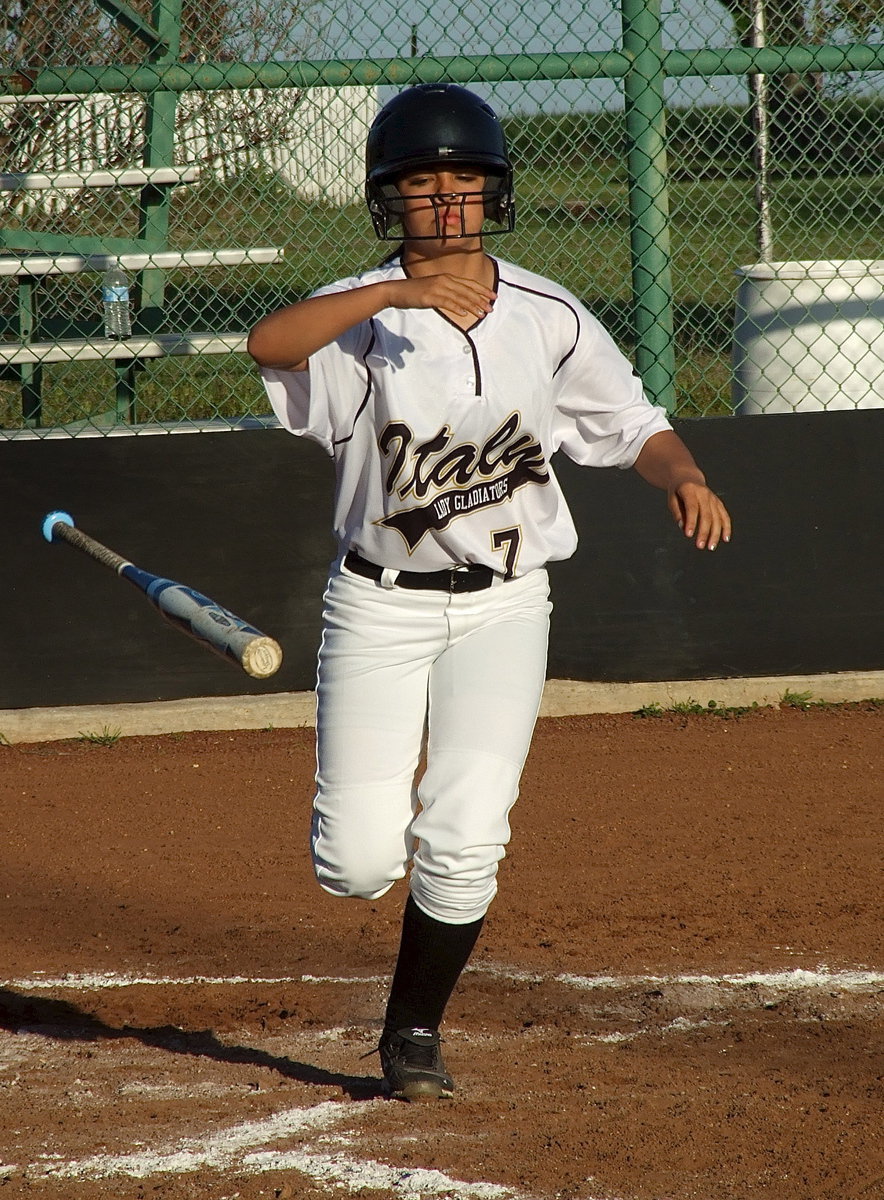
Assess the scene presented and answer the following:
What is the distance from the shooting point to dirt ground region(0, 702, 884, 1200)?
2484mm

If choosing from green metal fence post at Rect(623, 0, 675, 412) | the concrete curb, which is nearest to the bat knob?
the concrete curb

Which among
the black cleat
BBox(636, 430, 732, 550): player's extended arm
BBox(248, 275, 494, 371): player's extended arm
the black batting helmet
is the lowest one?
the black cleat

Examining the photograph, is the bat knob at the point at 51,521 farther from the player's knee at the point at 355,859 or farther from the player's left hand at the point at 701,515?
the player's left hand at the point at 701,515

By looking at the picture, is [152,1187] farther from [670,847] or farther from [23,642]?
[23,642]

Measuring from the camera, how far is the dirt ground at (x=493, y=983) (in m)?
2.48

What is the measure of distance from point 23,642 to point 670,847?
2645mm

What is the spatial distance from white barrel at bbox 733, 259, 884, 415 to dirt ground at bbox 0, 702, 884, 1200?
1383 millimetres

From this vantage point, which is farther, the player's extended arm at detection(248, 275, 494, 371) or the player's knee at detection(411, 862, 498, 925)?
the player's knee at detection(411, 862, 498, 925)

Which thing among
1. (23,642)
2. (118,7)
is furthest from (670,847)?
(118,7)

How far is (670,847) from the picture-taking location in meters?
4.29

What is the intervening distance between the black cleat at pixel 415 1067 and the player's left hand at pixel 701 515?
1125mm

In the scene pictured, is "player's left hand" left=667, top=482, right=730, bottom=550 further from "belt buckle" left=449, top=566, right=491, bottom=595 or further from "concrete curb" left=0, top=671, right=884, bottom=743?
"concrete curb" left=0, top=671, right=884, bottom=743

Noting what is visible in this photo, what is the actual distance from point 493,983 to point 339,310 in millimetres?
1726

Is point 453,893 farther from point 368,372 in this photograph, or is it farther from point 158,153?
point 158,153
